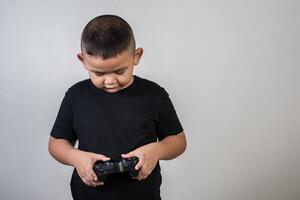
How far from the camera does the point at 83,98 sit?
907 millimetres

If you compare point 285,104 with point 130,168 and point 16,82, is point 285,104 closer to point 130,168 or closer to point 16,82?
point 130,168

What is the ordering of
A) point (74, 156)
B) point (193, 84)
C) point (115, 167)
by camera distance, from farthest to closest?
1. point (193, 84)
2. point (74, 156)
3. point (115, 167)

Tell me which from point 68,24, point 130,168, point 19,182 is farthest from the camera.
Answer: point 19,182

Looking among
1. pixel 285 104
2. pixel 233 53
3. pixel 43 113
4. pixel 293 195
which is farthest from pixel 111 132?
pixel 293 195

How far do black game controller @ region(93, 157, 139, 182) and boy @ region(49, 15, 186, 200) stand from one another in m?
0.01

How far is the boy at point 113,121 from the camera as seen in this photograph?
797 mm

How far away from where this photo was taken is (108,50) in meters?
0.78

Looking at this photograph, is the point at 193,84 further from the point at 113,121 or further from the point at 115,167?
the point at 115,167

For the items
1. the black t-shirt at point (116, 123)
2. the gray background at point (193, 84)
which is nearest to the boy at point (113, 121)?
the black t-shirt at point (116, 123)

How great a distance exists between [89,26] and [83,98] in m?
0.19

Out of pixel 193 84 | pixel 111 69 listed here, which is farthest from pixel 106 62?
pixel 193 84

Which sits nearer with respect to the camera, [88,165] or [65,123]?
[88,165]

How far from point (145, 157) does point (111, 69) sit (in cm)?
21

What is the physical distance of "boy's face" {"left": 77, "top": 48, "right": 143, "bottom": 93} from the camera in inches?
31.1
